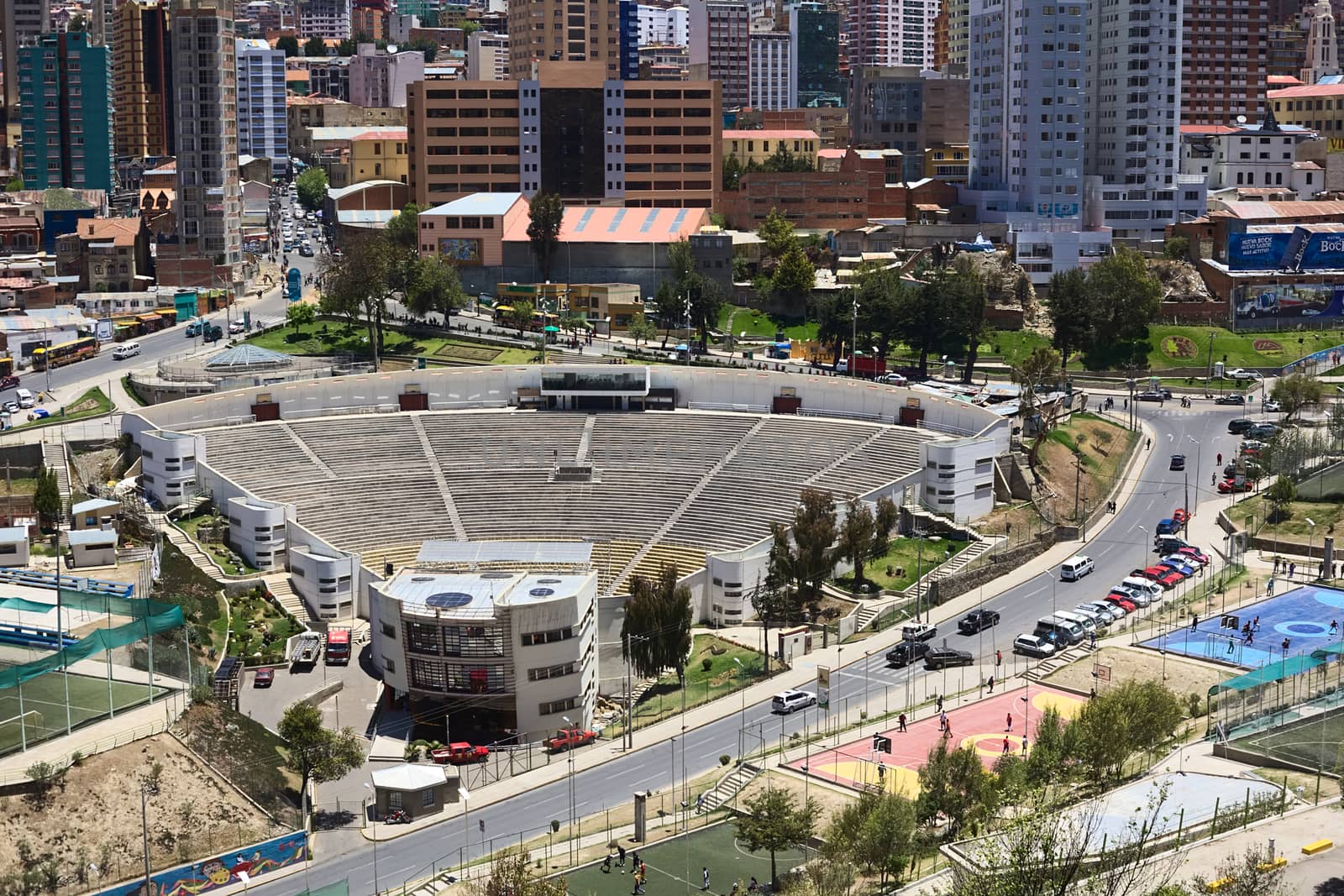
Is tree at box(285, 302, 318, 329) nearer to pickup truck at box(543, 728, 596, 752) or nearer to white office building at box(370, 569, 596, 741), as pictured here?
white office building at box(370, 569, 596, 741)

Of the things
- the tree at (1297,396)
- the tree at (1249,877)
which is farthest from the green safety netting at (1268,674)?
the tree at (1297,396)

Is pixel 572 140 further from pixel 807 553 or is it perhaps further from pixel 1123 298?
pixel 807 553

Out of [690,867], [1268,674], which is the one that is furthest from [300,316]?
[690,867]

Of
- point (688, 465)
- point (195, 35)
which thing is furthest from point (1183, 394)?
point (195, 35)

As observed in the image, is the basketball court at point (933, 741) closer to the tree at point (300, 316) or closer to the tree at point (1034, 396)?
the tree at point (1034, 396)

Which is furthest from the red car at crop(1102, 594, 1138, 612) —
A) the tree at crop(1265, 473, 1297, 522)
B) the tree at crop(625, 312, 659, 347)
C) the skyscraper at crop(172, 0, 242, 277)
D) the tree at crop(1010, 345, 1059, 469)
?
the skyscraper at crop(172, 0, 242, 277)

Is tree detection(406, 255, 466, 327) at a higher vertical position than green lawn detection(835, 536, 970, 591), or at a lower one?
higher
